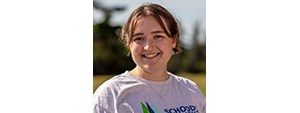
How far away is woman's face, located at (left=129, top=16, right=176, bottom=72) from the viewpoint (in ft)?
3.32

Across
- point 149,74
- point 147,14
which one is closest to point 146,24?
point 147,14

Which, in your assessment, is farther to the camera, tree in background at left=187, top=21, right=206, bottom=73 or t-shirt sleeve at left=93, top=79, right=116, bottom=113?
tree in background at left=187, top=21, right=206, bottom=73

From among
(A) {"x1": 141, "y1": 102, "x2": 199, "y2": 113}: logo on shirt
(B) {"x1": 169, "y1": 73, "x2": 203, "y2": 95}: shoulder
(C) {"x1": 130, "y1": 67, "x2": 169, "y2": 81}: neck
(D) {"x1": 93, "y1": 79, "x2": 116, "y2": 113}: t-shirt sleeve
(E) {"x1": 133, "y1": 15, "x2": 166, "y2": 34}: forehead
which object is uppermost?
(E) {"x1": 133, "y1": 15, "x2": 166, "y2": 34}: forehead

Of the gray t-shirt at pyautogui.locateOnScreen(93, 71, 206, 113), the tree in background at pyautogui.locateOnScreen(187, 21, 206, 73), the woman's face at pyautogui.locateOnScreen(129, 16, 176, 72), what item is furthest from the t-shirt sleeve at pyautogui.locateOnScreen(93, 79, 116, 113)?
the tree in background at pyautogui.locateOnScreen(187, 21, 206, 73)

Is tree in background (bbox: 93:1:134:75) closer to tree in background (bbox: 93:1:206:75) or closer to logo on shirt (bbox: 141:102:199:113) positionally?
tree in background (bbox: 93:1:206:75)

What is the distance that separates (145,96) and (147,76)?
0.17 feet

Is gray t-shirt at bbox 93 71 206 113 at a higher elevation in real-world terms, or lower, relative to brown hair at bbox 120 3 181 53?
lower

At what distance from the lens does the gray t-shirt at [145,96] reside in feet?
3.26

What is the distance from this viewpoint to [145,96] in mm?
1019

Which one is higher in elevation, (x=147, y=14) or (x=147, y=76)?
(x=147, y=14)

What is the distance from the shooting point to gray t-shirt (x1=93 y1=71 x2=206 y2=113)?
99 cm

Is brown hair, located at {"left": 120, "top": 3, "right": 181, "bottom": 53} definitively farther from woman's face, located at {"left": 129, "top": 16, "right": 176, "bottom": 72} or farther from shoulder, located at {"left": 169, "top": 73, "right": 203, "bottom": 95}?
shoulder, located at {"left": 169, "top": 73, "right": 203, "bottom": 95}

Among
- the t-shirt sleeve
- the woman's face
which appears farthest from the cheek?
the t-shirt sleeve

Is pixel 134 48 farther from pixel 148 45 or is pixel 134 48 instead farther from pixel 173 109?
pixel 173 109
